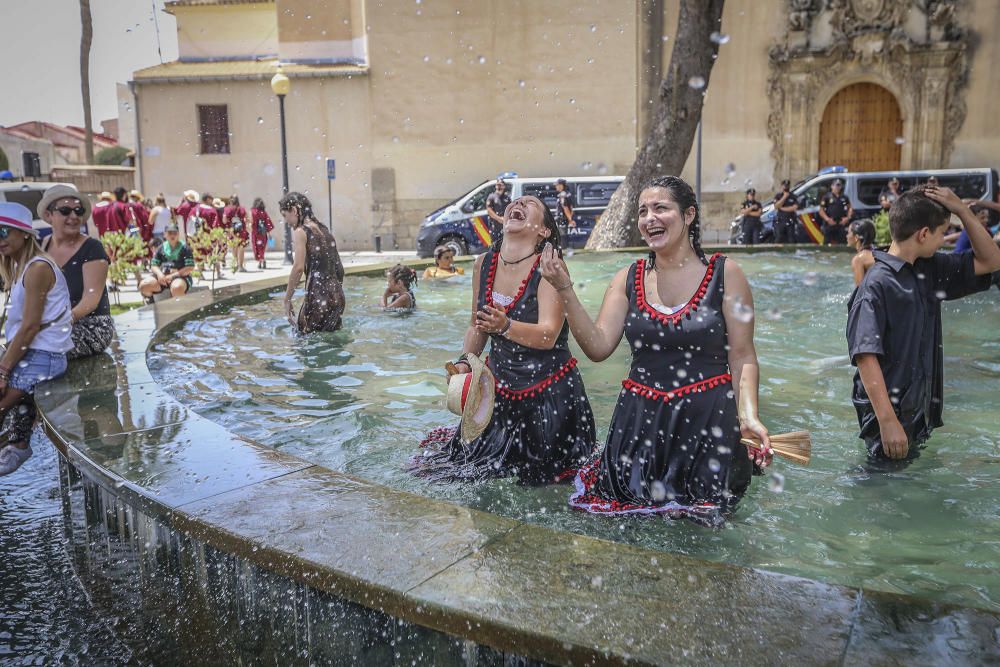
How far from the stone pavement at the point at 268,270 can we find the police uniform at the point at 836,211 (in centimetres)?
923

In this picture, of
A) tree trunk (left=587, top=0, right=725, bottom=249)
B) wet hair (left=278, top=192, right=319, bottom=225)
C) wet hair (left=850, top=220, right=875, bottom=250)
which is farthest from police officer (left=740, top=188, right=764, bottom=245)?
wet hair (left=278, top=192, right=319, bottom=225)

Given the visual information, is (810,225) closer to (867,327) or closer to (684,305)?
(867,327)

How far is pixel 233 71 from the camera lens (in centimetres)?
2950

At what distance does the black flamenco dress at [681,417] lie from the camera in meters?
3.79

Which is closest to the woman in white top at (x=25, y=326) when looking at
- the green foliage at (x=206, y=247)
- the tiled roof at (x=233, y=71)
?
the green foliage at (x=206, y=247)

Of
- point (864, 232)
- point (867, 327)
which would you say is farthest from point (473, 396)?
point (864, 232)

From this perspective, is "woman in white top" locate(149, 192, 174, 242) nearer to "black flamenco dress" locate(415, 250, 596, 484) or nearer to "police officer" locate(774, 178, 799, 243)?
"police officer" locate(774, 178, 799, 243)

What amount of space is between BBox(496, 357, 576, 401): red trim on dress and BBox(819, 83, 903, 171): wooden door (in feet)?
82.3

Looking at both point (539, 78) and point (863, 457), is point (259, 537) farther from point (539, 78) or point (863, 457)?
point (539, 78)

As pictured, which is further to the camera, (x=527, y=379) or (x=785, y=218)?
(x=785, y=218)

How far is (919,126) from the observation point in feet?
87.4

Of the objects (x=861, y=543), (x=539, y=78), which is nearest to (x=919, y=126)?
(x=539, y=78)

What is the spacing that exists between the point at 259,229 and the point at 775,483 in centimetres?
1884

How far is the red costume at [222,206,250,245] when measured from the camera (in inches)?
835
